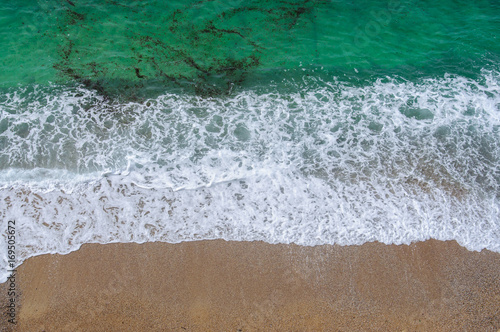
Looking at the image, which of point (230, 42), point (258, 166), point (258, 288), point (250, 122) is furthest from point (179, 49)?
point (258, 288)

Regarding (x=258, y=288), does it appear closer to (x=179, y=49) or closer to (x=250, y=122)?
(x=250, y=122)

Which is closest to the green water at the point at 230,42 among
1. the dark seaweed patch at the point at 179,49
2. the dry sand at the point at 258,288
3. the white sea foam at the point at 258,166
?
the dark seaweed patch at the point at 179,49

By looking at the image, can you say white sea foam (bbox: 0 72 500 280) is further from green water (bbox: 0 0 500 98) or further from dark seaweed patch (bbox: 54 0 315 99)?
green water (bbox: 0 0 500 98)

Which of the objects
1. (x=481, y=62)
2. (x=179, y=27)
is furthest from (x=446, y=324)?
(x=179, y=27)

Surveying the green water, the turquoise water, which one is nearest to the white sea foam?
the turquoise water

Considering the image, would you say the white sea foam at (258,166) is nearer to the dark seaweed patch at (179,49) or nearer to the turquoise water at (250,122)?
the turquoise water at (250,122)
